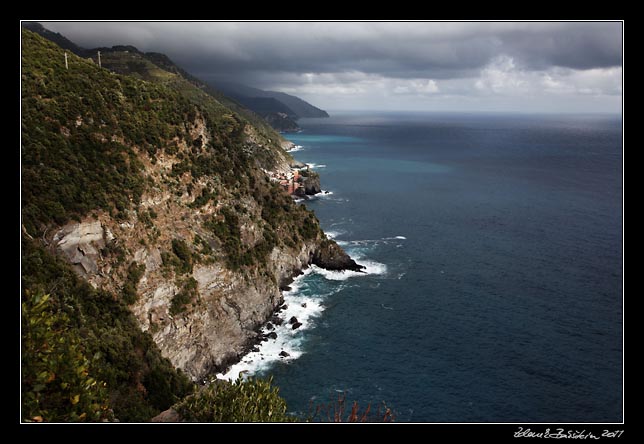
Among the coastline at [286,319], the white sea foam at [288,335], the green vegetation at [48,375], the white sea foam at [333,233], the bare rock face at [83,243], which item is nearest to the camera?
the green vegetation at [48,375]

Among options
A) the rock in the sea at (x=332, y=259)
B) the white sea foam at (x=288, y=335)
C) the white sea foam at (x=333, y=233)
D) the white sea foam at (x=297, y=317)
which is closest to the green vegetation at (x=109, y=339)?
the white sea foam at (x=288, y=335)

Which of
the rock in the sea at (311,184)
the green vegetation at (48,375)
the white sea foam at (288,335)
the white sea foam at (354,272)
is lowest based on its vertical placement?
the white sea foam at (288,335)

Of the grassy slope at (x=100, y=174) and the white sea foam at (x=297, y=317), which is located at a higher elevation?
the grassy slope at (x=100, y=174)

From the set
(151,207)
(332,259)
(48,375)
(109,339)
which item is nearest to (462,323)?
(332,259)

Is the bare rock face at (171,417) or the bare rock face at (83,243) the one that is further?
the bare rock face at (83,243)

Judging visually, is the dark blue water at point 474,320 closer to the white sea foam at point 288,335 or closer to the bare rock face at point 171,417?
the white sea foam at point 288,335

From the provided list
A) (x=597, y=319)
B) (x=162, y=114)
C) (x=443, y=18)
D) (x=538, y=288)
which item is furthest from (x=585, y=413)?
(x=162, y=114)

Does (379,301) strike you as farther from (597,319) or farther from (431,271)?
(597,319)

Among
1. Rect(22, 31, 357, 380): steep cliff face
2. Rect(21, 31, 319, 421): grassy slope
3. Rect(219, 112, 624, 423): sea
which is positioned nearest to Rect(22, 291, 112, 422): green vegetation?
Rect(21, 31, 319, 421): grassy slope

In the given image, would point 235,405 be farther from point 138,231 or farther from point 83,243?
point 138,231
